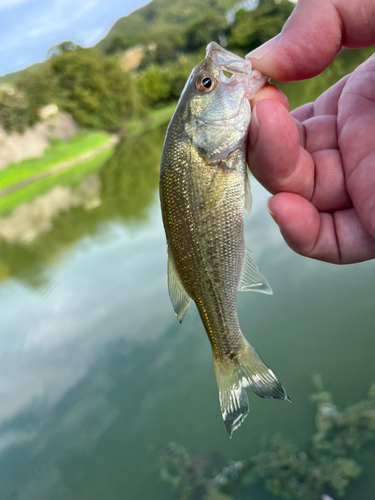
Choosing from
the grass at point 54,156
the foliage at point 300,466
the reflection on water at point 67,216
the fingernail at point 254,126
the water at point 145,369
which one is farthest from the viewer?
the grass at point 54,156

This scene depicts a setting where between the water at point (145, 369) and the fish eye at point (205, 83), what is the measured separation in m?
3.78

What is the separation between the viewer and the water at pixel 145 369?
4.39 m

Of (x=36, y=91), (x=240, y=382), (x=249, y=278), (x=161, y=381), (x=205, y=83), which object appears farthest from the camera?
(x=36, y=91)

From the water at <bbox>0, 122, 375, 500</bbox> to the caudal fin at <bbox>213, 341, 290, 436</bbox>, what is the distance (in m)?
2.29

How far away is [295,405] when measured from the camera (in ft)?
14.1

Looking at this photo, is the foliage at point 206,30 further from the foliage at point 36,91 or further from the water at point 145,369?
the water at point 145,369

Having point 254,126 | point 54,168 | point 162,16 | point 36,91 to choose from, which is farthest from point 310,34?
point 162,16

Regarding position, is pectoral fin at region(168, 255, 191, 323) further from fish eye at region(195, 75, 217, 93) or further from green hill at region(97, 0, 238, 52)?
green hill at region(97, 0, 238, 52)

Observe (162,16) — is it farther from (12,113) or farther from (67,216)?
(67,216)

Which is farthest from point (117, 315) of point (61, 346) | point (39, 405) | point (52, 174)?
point (52, 174)

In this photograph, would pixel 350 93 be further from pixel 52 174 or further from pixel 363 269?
pixel 52 174

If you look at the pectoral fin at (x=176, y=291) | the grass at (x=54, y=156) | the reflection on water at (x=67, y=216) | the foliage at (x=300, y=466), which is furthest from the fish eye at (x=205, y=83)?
the grass at (x=54, y=156)

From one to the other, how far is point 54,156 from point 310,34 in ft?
108

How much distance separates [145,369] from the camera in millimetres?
5594
